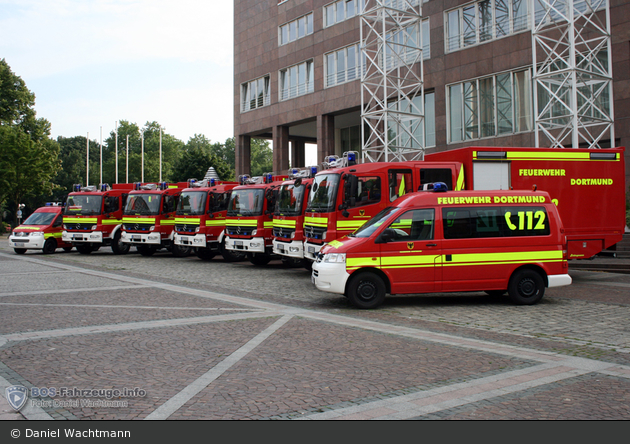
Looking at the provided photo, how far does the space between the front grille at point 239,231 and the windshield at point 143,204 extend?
17.3 ft

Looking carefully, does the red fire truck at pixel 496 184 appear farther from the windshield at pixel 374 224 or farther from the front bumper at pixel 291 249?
the windshield at pixel 374 224

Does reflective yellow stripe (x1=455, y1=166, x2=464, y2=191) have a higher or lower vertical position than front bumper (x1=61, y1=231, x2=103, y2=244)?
higher

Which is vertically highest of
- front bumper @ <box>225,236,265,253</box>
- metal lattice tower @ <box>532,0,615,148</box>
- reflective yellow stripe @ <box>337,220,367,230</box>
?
metal lattice tower @ <box>532,0,615,148</box>

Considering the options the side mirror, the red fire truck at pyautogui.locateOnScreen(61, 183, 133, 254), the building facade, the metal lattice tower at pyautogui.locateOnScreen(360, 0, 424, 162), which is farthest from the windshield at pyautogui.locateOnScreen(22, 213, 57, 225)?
the side mirror

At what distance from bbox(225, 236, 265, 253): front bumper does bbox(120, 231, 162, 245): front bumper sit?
5092 millimetres

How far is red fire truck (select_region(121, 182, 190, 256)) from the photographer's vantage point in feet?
75.3

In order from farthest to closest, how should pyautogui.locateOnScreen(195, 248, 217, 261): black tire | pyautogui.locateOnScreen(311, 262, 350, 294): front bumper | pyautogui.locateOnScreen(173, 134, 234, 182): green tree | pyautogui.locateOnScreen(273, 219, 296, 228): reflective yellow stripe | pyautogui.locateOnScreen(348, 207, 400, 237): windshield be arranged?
pyautogui.locateOnScreen(173, 134, 234, 182): green tree
pyautogui.locateOnScreen(195, 248, 217, 261): black tire
pyautogui.locateOnScreen(273, 219, 296, 228): reflective yellow stripe
pyautogui.locateOnScreen(348, 207, 400, 237): windshield
pyautogui.locateOnScreen(311, 262, 350, 294): front bumper

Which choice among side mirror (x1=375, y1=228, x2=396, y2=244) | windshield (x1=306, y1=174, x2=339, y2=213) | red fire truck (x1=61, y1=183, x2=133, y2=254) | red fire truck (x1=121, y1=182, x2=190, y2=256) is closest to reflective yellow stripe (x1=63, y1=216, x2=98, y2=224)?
red fire truck (x1=61, y1=183, x2=133, y2=254)

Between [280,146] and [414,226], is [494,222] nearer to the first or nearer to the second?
[414,226]

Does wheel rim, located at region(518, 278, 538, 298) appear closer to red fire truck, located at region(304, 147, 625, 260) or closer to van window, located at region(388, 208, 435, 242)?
van window, located at region(388, 208, 435, 242)

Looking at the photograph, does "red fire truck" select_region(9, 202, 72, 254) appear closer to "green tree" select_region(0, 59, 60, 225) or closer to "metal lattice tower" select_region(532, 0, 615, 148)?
"metal lattice tower" select_region(532, 0, 615, 148)

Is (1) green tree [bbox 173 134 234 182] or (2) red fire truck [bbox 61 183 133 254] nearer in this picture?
(2) red fire truck [bbox 61 183 133 254]

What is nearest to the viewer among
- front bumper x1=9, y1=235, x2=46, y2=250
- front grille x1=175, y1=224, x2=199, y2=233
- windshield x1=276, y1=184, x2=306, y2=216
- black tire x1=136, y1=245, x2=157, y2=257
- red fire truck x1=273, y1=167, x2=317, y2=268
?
red fire truck x1=273, y1=167, x2=317, y2=268

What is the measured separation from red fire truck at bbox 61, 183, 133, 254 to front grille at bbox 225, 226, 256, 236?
7.95 meters
